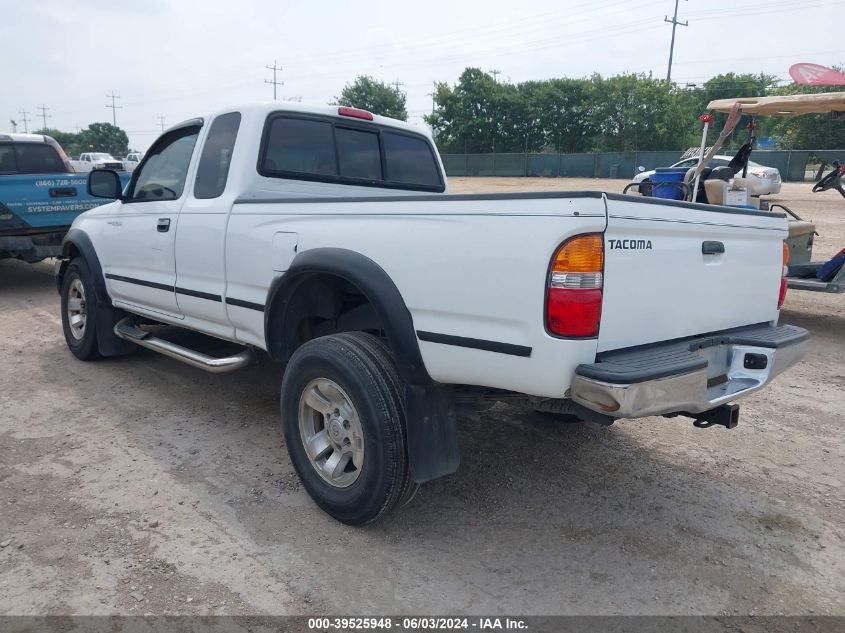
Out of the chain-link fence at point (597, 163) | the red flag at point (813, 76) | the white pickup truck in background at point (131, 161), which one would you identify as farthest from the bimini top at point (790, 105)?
the chain-link fence at point (597, 163)

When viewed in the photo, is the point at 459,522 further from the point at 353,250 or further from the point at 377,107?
the point at 377,107

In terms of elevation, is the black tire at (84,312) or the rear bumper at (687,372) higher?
the rear bumper at (687,372)

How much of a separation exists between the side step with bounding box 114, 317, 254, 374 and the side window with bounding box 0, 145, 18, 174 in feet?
18.2

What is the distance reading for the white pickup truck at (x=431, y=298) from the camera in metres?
2.39

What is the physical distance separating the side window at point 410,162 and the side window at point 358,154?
10 centimetres

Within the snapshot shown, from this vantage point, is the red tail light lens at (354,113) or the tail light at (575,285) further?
the red tail light lens at (354,113)

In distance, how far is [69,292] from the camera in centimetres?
583

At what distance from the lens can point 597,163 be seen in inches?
1599

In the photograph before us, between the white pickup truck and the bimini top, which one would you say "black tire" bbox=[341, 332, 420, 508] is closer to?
the white pickup truck

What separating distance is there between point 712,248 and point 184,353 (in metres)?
3.21

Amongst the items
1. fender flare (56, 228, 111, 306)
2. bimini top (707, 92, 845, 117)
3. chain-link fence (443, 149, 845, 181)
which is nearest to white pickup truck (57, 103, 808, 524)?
fender flare (56, 228, 111, 306)

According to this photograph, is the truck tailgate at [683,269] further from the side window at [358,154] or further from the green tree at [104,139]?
the green tree at [104,139]

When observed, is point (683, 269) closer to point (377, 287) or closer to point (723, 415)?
point (723, 415)

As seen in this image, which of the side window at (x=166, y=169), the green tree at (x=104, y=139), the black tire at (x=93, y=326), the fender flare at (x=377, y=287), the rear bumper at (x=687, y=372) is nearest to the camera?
the rear bumper at (x=687, y=372)
